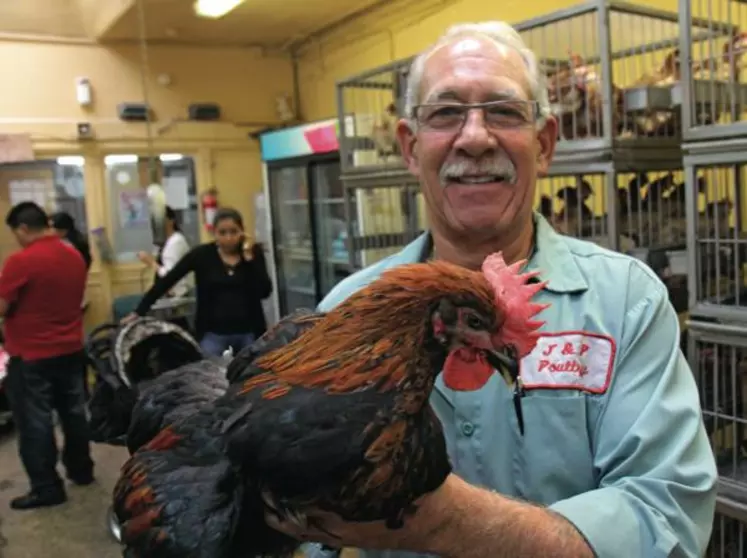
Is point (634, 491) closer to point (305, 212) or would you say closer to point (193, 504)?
point (193, 504)

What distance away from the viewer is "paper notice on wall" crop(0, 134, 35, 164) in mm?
6703

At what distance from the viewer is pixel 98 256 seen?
729cm

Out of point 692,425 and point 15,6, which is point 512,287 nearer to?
point 692,425

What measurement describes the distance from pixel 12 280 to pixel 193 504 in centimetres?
372

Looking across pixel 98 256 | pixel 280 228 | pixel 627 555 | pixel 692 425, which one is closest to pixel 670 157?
pixel 692 425

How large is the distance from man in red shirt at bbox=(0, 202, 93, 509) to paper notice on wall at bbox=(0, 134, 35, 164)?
2738 mm

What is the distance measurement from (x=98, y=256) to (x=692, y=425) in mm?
7060

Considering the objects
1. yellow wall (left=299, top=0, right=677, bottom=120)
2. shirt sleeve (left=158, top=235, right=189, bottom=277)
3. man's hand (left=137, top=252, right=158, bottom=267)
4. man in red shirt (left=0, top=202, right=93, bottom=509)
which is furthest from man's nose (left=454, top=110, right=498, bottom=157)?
man's hand (left=137, top=252, right=158, bottom=267)

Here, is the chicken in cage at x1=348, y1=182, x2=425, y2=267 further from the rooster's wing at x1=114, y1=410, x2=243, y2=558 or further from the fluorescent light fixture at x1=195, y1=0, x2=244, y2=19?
the rooster's wing at x1=114, y1=410, x2=243, y2=558

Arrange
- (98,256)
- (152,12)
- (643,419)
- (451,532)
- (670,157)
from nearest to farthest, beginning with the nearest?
(451,532) → (643,419) → (670,157) → (152,12) → (98,256)

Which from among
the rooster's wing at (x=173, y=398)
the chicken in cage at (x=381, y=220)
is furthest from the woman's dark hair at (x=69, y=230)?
the rooster's wing at (x=173, y=398)

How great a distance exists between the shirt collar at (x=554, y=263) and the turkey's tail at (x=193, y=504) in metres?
0.60

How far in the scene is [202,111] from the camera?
298 inches

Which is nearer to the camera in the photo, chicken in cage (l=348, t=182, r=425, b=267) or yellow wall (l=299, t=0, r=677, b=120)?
chicken in cage (l=348, t=182, r=425, b=267)
